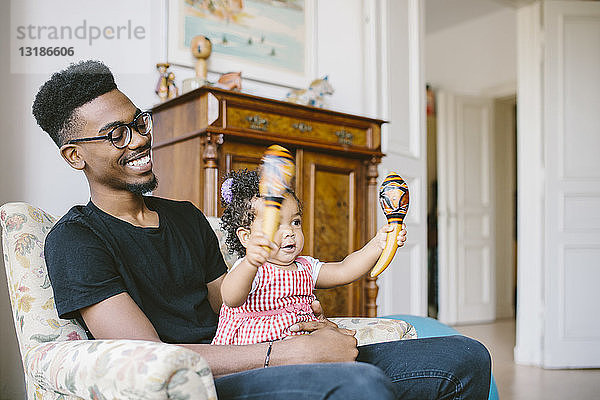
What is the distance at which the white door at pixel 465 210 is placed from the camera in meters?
6.00

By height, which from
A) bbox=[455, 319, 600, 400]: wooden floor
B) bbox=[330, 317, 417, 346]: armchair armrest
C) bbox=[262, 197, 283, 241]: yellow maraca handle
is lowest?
bbox=[455, 319, 600, 400]: wooden floor

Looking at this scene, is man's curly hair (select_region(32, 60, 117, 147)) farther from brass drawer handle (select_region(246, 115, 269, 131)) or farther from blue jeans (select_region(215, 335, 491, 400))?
brass drawer handle (select_region(246, 115, 269, 131))

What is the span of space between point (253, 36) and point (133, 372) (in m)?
2.49

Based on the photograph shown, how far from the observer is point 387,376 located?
4.50 ft

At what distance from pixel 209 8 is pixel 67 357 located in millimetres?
2259

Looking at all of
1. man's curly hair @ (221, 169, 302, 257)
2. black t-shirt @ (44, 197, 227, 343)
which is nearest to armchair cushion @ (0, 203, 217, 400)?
black t-shirt @ (44, 197, 227, 343)

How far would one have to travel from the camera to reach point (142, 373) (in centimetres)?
106

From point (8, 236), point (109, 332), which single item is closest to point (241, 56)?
point (8, 236)

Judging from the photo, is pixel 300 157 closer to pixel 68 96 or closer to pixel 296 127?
pixel 296 127

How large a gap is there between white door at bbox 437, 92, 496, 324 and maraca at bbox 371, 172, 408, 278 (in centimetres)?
462

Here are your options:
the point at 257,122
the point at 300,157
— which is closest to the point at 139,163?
the point at 257,122

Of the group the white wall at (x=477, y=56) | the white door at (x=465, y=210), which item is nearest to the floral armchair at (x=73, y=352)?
the white door at (x=465, y=210)

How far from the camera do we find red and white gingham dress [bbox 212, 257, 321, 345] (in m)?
1.53

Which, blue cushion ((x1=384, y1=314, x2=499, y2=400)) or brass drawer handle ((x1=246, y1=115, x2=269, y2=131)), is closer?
blue cushion ((x1=384, y1=314, x2=499, y2=400))
